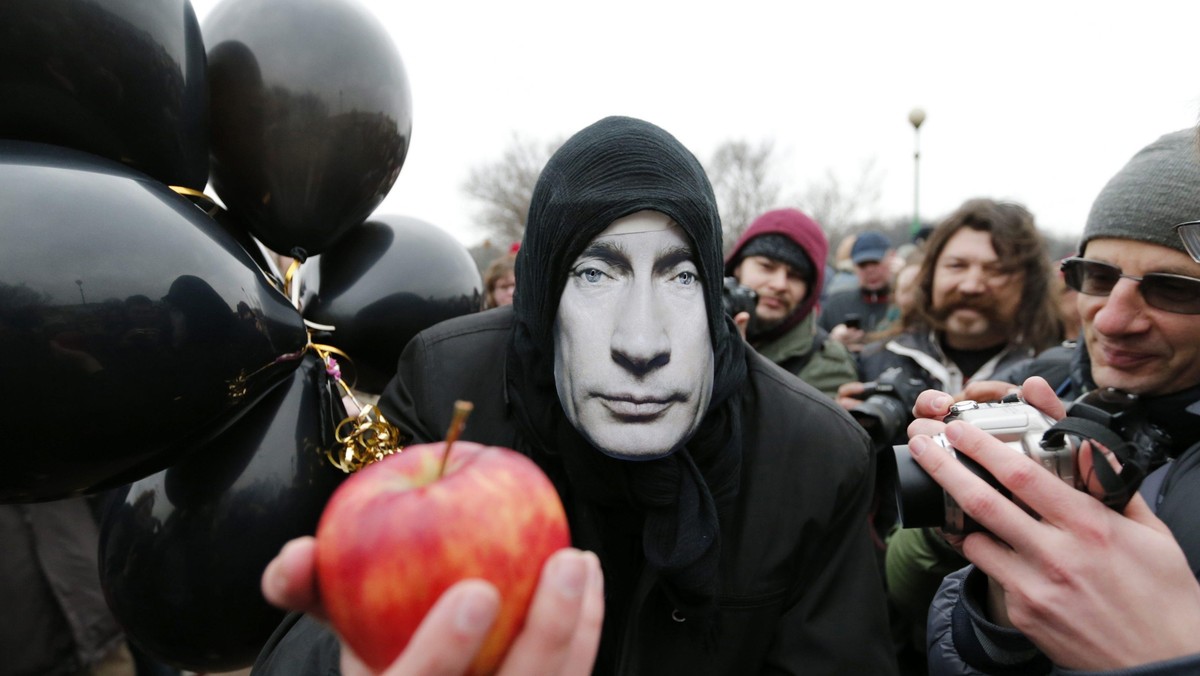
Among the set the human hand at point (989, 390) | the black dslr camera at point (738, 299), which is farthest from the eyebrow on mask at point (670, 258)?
the black dslr camera at point (738, 299)

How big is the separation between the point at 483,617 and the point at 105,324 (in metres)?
0.72

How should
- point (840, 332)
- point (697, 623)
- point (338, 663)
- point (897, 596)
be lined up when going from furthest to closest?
point (840, 332)
point (897, 596)
point (697, 623)
point (338, 663)

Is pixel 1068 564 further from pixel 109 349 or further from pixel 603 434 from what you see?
pixel 109 349

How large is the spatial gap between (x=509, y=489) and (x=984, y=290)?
262 cm

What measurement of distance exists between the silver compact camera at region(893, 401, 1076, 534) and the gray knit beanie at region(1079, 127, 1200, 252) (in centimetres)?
63

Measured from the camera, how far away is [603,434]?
1.42 metres

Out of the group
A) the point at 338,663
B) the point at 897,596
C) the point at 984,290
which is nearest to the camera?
the point at 338,663

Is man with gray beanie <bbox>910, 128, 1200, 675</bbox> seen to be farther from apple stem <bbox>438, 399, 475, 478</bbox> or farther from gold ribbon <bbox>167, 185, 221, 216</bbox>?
gold ribbon <bbox>167, 185, 221, 216</bbox>

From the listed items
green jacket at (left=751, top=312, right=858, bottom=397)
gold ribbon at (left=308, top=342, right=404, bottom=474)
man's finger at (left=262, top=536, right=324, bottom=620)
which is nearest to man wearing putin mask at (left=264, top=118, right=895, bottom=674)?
gold ribbon at (left=308, top=342, right=404, bottom=474)

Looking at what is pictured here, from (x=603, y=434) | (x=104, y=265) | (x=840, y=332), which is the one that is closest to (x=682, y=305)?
(x=603, y=434)

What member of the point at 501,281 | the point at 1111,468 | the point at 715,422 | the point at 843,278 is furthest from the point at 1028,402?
the point at 843,278

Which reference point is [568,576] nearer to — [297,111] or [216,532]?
[216,532]

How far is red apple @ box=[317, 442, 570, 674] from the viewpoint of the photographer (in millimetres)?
758

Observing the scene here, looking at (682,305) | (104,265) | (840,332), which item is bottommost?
(840,332)
